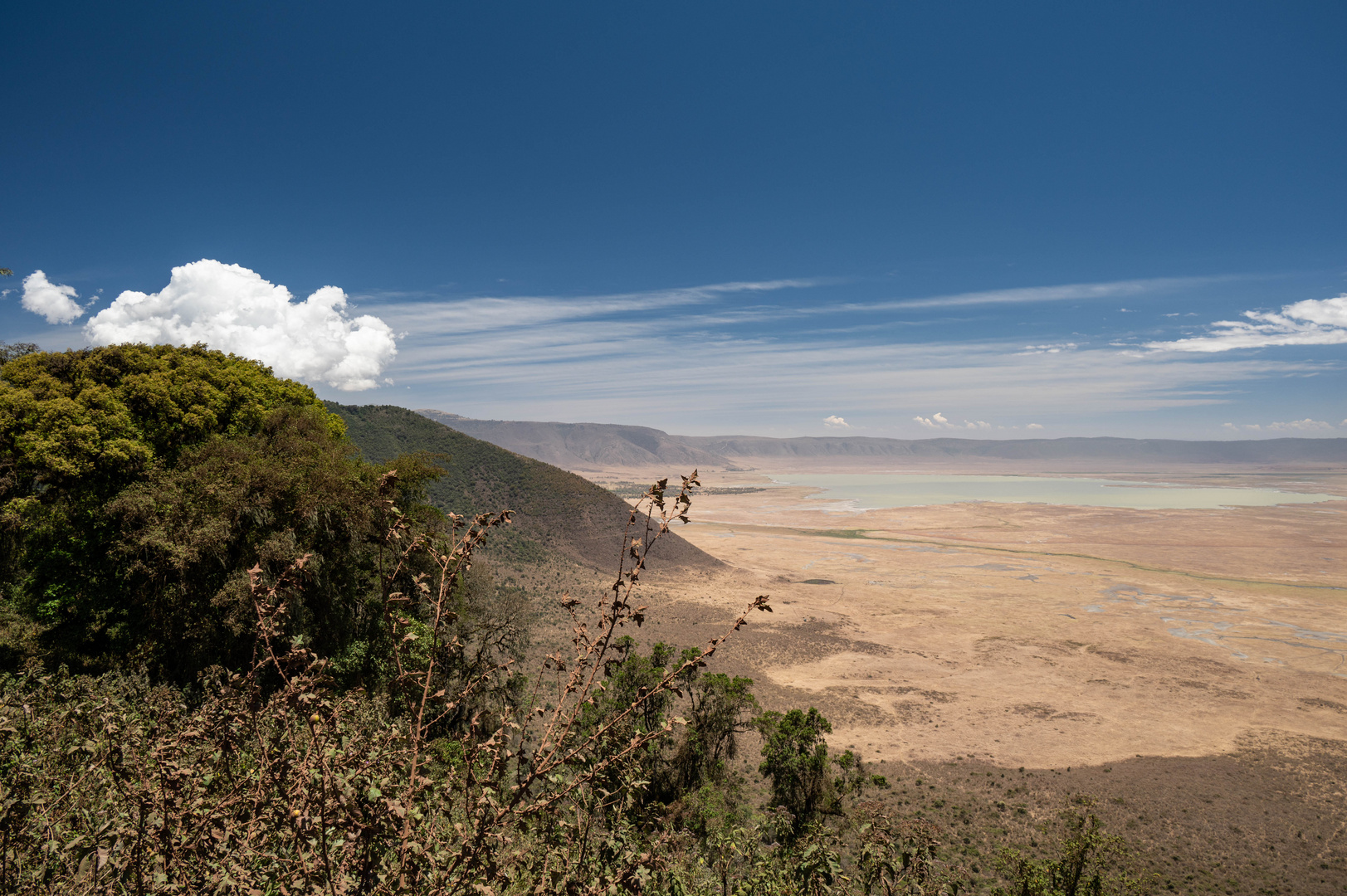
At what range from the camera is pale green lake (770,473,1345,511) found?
118688 millimetres

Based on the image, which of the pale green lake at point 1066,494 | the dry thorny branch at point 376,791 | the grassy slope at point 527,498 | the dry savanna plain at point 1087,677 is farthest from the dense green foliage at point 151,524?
the pale green lake at point 1066,494

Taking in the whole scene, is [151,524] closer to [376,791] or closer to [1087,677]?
[376,791]

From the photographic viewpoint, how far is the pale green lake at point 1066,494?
118688mm

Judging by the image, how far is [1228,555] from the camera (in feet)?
204

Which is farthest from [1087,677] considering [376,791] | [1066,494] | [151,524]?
[1066,494]

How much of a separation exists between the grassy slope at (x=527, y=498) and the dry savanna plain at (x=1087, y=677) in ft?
23.5

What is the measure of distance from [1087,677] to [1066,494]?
13402 cm

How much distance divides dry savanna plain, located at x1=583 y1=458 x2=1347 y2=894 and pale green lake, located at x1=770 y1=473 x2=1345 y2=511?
54.7 m

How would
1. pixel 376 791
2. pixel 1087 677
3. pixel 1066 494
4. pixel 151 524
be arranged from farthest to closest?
pixel 1066 494
pixel 1087 677
pixel 151 524
pixel 376 791

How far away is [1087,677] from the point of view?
29.1 meters

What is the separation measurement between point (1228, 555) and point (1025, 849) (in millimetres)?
67436

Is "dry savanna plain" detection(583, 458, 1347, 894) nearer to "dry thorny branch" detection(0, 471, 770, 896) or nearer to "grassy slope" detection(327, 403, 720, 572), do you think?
"grassy slope" detection(327, 403, 720, 572)

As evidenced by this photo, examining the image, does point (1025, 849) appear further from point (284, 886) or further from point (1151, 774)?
point (284, 886)

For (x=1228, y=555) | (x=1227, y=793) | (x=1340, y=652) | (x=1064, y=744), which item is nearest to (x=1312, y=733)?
(x=1227, y=793)
